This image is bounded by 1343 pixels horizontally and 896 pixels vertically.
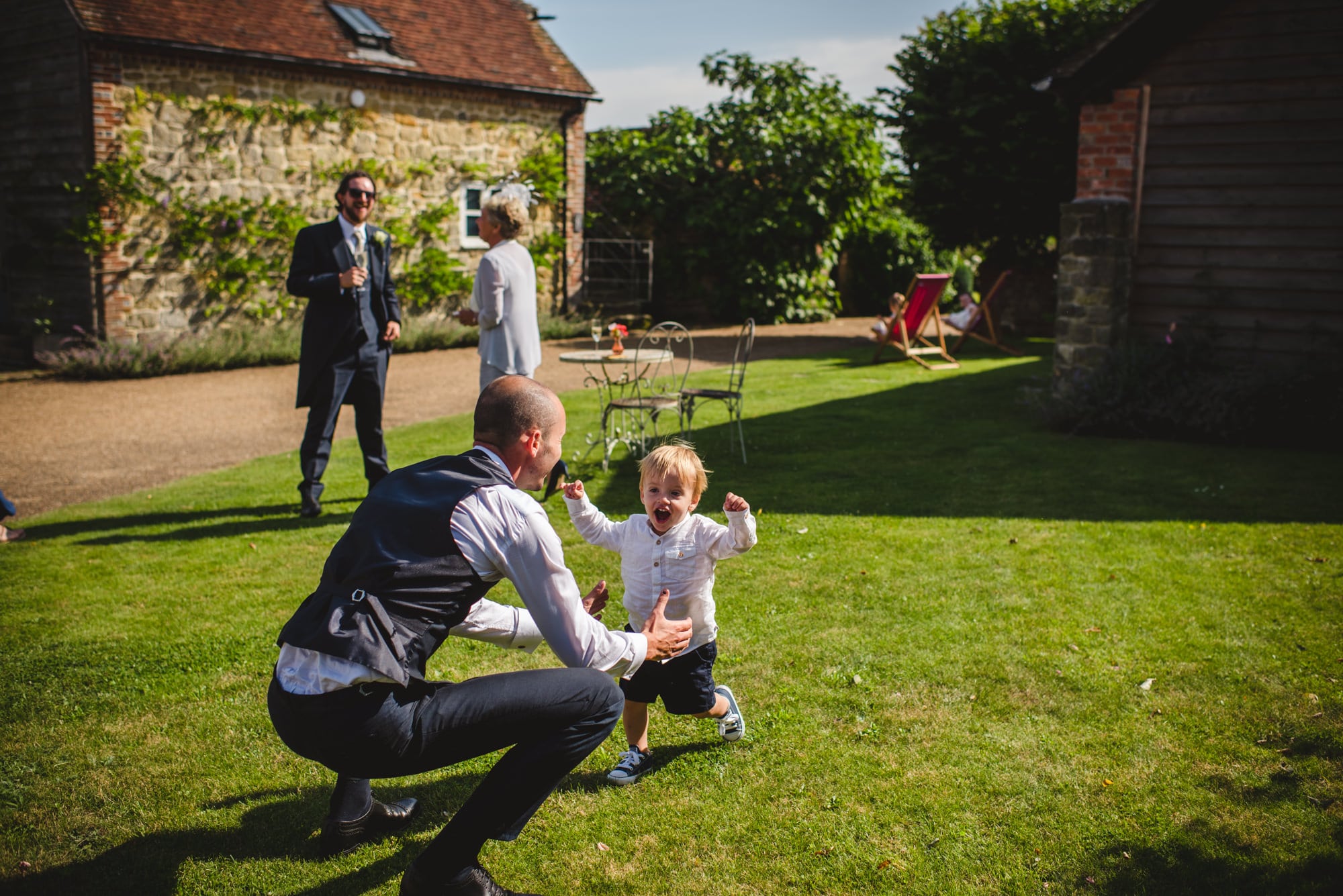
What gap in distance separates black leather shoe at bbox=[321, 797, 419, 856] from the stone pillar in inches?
323

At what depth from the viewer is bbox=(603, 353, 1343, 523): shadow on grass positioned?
676 cm

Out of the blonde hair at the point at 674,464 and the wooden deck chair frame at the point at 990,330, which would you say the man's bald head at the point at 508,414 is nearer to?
the blonde hair at the point at 674,464

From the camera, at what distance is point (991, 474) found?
25.6 feet

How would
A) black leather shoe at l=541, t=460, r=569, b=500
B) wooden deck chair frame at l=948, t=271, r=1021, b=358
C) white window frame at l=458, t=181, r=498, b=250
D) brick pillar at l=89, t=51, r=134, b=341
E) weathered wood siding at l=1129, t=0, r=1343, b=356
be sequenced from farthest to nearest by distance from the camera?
1. white window frame at l=458, t=181, r=498, b=250
2. wooden deck chair frame at l=948, t=271, r=1021, b=358
3. brick pillar at l=89, t=51, r=134, b=341
4. weathered wood siding at l=1129, t=0, r=1343, b=356
5. black leather shoe at l=541, t=460, r=569, b=500

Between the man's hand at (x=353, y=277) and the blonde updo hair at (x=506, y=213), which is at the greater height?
the blonde updo hair at (x=506, y=213)

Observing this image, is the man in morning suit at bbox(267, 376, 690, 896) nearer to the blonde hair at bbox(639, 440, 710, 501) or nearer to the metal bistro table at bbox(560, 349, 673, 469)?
the blonde hair at bbox(639, 440, 710, 501)

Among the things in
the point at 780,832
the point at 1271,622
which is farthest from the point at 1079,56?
the point at 780,832

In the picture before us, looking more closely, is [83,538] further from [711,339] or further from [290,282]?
[711,339]

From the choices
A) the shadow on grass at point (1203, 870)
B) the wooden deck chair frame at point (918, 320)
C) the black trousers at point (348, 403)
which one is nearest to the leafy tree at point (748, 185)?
the wooden deck chair frame at point (918, 320)

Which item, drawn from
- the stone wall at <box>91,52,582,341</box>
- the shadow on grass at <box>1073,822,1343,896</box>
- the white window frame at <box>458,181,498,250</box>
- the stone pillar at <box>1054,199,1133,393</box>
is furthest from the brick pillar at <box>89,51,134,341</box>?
the shadow on grass at <box>1073,822,1343,896</box>

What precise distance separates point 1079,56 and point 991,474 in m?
4.68

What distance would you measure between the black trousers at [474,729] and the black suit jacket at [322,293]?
434 cm

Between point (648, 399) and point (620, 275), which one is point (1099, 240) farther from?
point (620, 275)

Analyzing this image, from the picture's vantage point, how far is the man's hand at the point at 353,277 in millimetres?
6320
